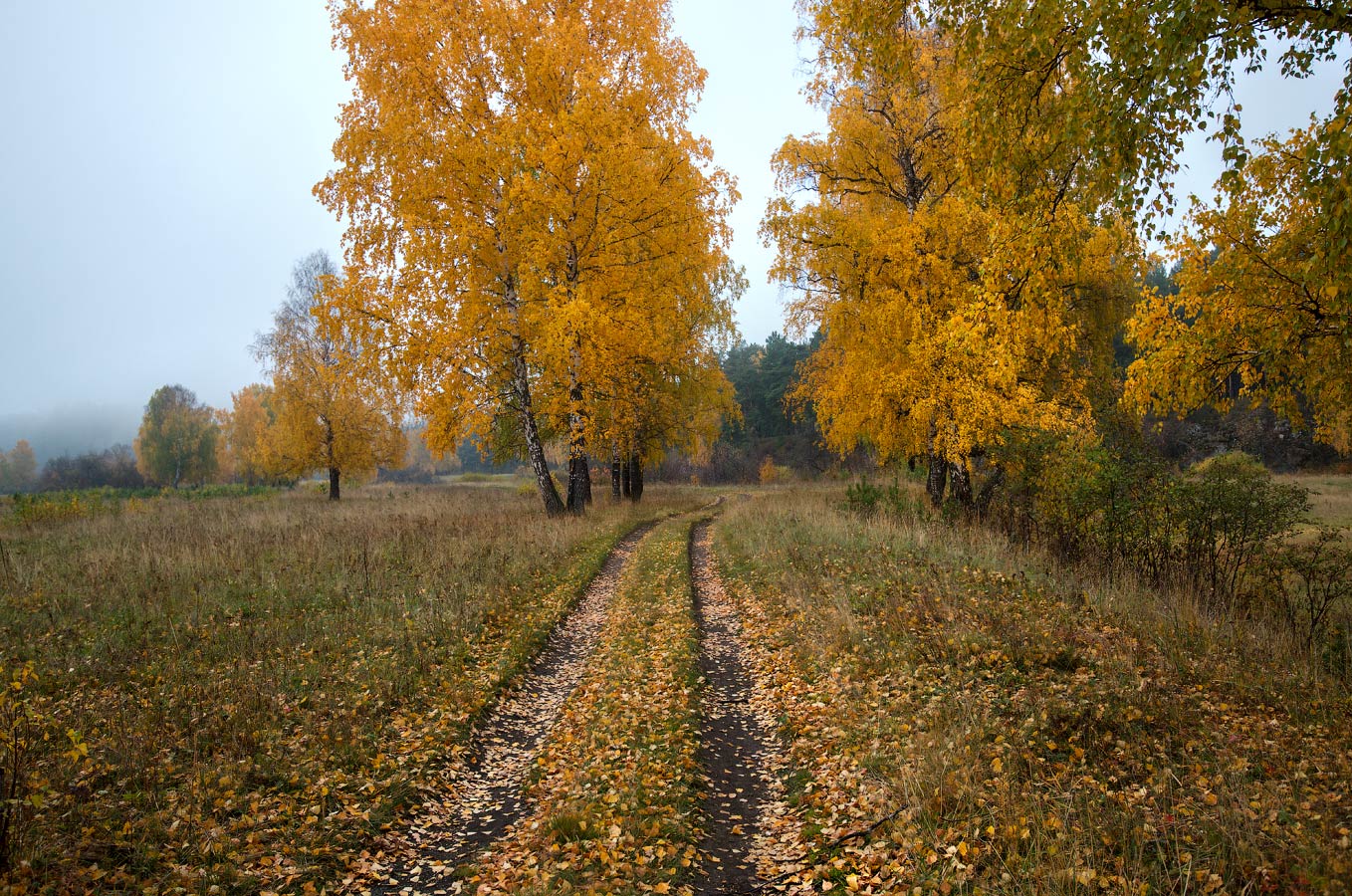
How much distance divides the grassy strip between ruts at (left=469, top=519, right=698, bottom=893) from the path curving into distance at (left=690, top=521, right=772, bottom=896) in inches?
6.0

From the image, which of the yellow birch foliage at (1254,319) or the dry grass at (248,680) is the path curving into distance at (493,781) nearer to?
the dry grass at (248,680)

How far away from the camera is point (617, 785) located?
5.00m

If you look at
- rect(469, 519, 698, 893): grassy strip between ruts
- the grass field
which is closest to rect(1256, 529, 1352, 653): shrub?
the grass field

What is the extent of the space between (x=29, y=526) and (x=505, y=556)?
13.3m

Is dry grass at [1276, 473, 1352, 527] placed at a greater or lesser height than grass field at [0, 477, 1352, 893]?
lesser

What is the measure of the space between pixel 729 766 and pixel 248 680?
15.9 ft

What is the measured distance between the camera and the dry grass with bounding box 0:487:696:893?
4.09 meters

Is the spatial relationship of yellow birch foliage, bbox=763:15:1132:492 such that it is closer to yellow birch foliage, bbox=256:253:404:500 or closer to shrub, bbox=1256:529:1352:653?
shrub, bbox=1256:529:1352:653

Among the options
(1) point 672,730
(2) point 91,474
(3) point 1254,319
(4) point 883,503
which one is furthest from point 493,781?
(2) point 91,474

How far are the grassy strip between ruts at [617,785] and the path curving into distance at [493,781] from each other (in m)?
0.19

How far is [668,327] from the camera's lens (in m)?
21.5

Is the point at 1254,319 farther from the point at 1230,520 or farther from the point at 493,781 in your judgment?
the point at 493,781

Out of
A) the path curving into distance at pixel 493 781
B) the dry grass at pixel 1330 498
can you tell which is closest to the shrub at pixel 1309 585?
the dry grass at pixel 1330 498

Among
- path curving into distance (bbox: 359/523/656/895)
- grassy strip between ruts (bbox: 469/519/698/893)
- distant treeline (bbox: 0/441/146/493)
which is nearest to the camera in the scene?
grassy strip between ruts (bbox: 469/519/698/893)
